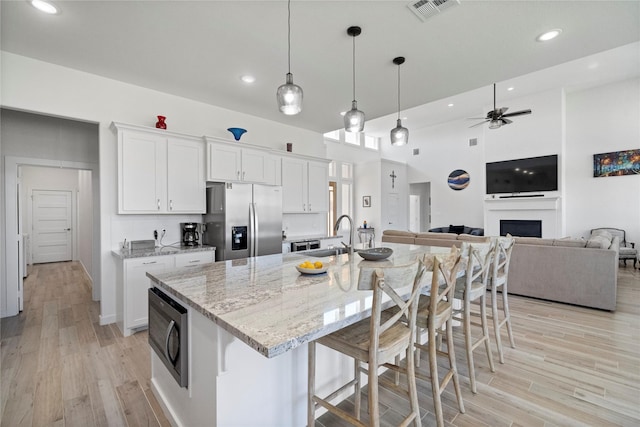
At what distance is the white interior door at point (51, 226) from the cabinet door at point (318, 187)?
7174 millimetres

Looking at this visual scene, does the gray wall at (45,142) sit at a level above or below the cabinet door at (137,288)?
above

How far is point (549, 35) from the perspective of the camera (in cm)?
261

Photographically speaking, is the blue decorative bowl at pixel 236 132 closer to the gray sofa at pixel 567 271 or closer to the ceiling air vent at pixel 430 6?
the ceiling air vent at pixel 430 6

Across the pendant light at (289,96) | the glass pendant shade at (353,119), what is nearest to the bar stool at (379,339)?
the pendant light at (289,96)

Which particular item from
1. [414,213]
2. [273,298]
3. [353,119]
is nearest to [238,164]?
[353,119]

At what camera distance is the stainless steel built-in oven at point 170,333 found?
1.52 metres

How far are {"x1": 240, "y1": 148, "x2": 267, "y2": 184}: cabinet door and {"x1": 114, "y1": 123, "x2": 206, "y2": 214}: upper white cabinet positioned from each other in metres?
0.59

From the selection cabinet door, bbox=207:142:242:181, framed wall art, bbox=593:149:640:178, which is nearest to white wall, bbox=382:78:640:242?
framed wall art, bbox=593:149:640:178

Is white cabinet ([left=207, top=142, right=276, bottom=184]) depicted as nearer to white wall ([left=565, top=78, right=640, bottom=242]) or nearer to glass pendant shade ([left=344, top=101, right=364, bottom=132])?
glass pendant shade ([left=344, top=101, right=364, bottom=132])

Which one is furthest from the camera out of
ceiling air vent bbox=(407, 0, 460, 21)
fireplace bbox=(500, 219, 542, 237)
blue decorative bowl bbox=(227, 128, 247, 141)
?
fireplace bbox=(500, 219, 542, 237)

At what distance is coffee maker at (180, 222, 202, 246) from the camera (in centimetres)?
390

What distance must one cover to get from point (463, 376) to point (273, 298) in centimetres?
184

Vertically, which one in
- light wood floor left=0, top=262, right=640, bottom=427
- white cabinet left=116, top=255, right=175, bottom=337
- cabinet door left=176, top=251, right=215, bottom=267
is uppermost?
cabinet door left=176, top=251, right=215, bottom=267

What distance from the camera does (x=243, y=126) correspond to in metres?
4.67
